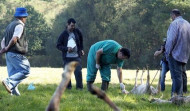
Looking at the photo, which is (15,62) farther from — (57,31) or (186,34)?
(57,31)

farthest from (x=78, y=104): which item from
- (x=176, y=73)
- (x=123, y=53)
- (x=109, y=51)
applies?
(x=176, y=73)

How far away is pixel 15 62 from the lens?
8438mm

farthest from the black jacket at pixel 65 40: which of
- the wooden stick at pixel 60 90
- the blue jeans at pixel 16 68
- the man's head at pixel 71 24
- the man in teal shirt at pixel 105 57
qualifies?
the wooden stick at pixel 60 90

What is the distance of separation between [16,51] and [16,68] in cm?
36

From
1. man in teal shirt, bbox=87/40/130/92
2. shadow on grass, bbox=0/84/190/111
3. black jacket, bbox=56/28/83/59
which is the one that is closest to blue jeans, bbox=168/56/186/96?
shadow on grass, bbox=0/84/190/111

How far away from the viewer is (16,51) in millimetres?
8477

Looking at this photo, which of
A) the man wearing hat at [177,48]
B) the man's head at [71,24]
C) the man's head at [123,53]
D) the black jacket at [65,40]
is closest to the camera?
the man's head at [123,53]

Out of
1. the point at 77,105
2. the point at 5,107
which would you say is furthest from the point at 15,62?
the point at 77,105

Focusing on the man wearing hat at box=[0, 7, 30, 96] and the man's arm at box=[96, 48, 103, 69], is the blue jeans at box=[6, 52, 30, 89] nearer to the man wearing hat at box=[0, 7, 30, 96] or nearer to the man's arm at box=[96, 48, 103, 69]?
the man wearing hat at box=[0, 7, 30, 96]

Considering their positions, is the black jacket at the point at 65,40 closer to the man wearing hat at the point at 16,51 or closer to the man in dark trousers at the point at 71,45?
the man in dark trousers at the point at 71,45

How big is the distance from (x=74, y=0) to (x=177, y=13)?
49.6m

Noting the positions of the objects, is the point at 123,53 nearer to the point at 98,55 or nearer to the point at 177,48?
the point at 98,55

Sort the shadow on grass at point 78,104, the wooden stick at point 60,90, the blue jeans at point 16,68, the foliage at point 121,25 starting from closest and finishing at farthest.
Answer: the wooden stick at point 60,90
the shadow on grass at point 78,104
the blue jeans at point 16,68
the foliage at point 121,25

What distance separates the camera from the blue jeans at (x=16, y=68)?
827cm
